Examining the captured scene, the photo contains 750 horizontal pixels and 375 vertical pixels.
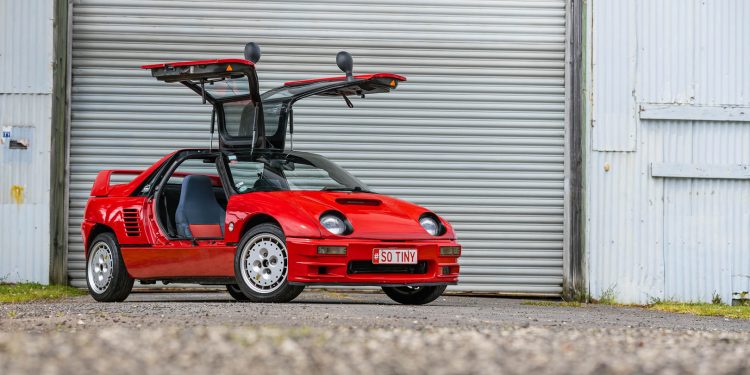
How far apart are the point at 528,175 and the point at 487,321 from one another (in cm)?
712

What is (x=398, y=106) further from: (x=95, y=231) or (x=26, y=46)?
(x=95, y=231)

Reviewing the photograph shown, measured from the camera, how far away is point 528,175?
14.7 meters

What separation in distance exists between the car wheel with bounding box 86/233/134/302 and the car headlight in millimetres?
2279

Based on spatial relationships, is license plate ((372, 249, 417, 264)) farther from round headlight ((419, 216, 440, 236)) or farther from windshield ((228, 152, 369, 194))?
windshield ((228, 152, 369, 194))

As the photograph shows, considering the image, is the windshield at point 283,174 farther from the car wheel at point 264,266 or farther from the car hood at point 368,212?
the car wheel at point 264,266

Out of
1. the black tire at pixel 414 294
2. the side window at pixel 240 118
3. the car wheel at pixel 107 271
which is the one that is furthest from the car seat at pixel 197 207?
the black tire at pixel 414 294

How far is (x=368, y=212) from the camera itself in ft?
31.0

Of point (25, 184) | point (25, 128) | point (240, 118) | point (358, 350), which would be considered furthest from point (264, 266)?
point (25, 128)

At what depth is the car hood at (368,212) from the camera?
9227 millimetres

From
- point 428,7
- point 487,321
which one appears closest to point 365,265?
point 487,321

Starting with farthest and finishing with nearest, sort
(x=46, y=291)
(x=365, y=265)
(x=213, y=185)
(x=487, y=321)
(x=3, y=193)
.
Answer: (x=3, y=193), (x=46, y=291), (x=213, y=185), (x=365, y=265), (x=487, y=321)

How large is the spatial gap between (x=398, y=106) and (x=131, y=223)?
16.4 ft

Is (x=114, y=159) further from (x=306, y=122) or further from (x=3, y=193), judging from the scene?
(x=306, y=122)

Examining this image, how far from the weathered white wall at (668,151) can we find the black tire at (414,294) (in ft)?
15.4
